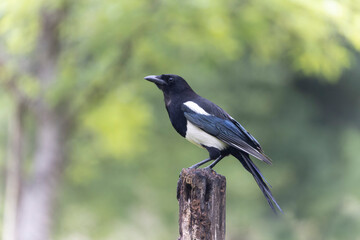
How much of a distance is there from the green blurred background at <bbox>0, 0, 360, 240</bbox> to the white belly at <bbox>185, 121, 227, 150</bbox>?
3.33m

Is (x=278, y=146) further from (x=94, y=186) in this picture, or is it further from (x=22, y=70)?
(x=22, y=70)

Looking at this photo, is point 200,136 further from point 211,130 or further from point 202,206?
point 202,206

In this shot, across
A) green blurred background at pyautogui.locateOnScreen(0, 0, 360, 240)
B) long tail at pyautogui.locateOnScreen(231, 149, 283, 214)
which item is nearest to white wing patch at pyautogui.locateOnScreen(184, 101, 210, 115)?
long tail at pyautogui.locateOnScreen(231, 149, 283, 214)

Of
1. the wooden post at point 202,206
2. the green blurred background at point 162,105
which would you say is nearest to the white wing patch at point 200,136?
the wooden post at point 202,206

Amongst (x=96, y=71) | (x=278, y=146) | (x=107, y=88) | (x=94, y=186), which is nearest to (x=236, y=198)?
(x=278, y=146)

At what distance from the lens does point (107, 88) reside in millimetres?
9453

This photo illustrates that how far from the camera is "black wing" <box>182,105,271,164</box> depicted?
4.39 m

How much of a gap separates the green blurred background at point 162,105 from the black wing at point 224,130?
3.28 meters

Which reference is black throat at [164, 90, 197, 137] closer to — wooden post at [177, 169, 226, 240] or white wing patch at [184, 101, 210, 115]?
white wing patch at [184, 101, 210, 115]

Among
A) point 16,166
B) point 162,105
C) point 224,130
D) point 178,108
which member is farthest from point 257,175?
point 162,105

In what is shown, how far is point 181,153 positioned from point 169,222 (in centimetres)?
211

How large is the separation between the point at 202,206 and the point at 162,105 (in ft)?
24.9

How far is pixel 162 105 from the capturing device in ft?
37.0

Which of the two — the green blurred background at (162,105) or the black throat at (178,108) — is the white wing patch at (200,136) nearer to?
the black throat at (178,108)
